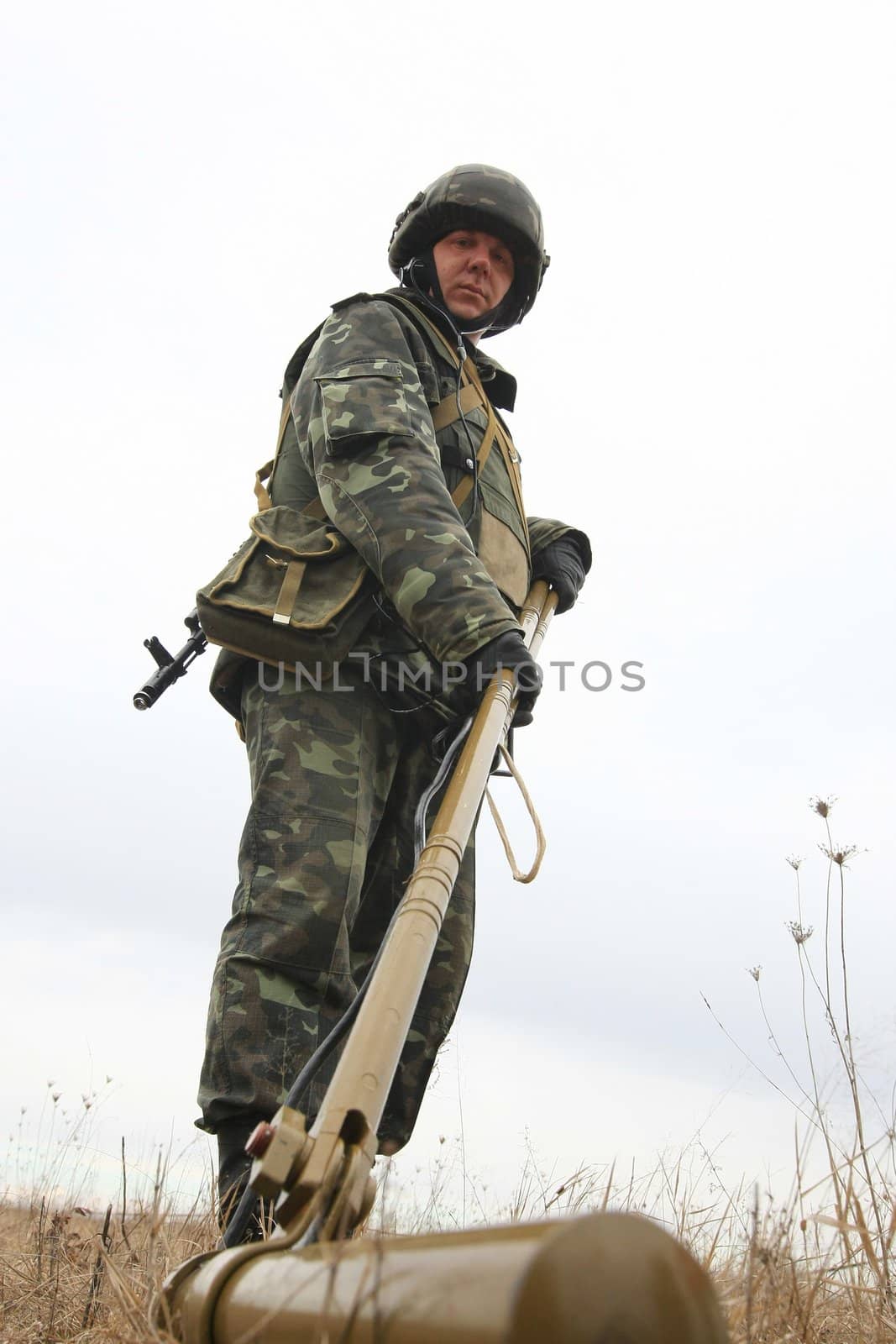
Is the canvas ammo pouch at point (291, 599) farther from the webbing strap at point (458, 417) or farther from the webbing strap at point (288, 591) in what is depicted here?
the webbing strap at point (458, 417)

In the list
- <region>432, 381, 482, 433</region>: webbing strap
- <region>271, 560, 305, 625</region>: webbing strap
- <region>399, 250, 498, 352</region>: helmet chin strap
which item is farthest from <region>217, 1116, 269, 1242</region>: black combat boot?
<region>399, 250, 498, 352</region>: helmet chin strap

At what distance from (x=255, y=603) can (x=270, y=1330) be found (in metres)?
1.89

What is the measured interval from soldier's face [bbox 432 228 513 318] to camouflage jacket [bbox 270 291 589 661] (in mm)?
205

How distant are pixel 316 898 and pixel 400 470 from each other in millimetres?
1011

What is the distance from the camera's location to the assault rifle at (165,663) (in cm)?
316

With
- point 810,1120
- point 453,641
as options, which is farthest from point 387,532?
point 810,1120

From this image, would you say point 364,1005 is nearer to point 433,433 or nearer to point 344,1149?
point 344,1149

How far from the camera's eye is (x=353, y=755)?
8.73ft

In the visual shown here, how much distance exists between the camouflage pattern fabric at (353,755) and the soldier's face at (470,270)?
0.35 m

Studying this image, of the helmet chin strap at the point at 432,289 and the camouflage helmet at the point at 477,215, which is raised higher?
the camouflage helmet at the point at 477,215

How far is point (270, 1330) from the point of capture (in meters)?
1.00

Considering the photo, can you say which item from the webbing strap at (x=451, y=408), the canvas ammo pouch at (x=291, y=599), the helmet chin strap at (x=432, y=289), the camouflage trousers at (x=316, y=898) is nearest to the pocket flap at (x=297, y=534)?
the canvas ammo pouch at (x=291, y=599)

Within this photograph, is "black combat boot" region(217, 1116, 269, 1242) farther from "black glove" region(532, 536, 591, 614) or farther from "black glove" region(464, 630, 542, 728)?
"black glove" region(532, 536, 591, 614)

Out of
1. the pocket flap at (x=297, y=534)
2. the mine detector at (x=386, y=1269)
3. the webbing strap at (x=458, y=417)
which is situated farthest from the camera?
the webbing strap at (x=458, y=417)
